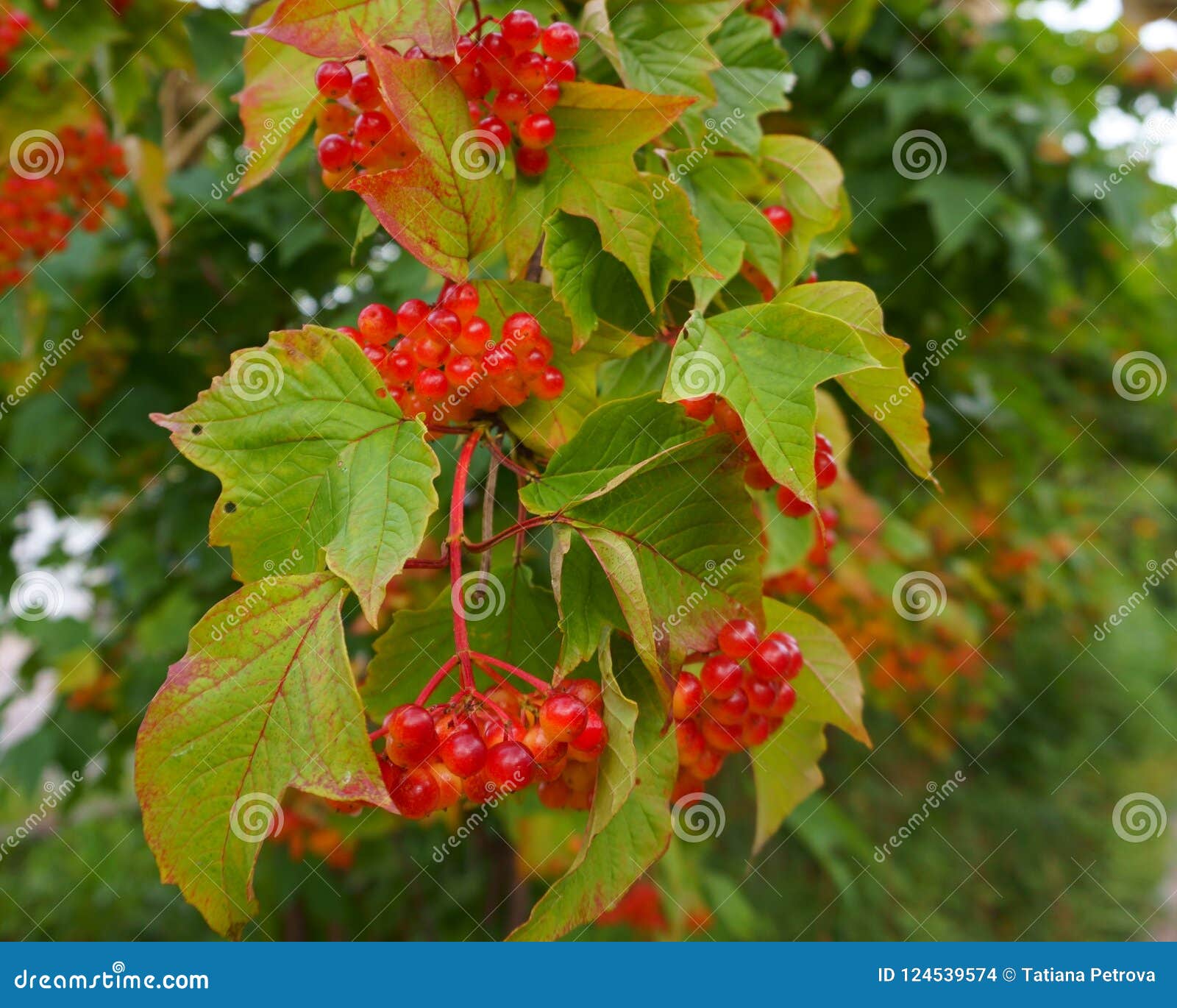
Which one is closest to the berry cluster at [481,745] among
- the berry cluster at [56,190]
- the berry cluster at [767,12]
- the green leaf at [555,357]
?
the green leaf at [555,357]

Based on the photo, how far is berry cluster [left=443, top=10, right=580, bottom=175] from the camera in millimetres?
518

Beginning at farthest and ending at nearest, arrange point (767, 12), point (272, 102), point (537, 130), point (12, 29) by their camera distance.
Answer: point (12, 29) → point (767, 12) → point (272, 102) → point (537, 130)

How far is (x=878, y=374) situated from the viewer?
53 cm

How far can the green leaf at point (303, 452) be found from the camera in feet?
1.47

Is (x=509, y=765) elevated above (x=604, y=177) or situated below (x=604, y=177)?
below

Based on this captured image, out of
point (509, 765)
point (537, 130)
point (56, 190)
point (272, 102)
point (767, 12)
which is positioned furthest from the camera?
point (56, 190)

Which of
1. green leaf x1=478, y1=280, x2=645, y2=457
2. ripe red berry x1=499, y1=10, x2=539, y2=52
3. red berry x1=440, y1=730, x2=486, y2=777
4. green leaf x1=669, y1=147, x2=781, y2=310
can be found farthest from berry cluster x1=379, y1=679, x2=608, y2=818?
ripe red berry x1=499, y1=10, x2=539, y2=52

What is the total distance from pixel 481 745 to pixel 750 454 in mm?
219

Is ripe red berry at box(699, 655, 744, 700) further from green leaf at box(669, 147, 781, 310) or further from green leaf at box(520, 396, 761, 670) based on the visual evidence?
green leaf at box(669, 147, 781, 310)

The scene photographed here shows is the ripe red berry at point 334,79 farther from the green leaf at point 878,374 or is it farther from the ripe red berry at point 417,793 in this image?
the ripe red berry at point 417,793

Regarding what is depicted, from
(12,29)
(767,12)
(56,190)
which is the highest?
(767,12)

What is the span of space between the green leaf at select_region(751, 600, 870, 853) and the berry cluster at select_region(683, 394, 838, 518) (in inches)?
2.9

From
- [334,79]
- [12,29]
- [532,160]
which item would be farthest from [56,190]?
[532,160]

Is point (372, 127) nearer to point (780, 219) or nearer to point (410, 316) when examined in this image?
point (410, 316)
